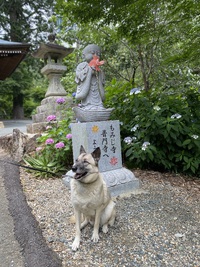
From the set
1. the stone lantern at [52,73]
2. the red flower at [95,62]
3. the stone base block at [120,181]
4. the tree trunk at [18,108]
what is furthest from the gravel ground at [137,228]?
the tree trunk at [18,108]

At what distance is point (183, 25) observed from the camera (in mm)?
5168

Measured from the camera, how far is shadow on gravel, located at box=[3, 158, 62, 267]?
5.73 feet

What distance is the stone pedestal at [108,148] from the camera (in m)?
3.06

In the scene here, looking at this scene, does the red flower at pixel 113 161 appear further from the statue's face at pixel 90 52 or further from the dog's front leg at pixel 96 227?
the statue's face at pixel 90 52

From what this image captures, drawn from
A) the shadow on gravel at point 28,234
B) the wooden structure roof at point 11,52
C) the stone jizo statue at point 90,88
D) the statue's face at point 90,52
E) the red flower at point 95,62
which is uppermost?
the wooden structure roof at point 11,52

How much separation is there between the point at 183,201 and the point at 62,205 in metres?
1.67

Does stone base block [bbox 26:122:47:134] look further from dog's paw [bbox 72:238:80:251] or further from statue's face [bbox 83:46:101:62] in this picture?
dog's paw [bbox 72:238:80:251]

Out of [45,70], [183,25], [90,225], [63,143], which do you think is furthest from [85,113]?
[45,70]

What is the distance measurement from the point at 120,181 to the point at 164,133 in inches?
43.8

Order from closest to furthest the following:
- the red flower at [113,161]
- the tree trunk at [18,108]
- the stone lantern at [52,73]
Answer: the red flower at [113,161] → the stone lantern at [52,73] → the tree trunk at [18,108]

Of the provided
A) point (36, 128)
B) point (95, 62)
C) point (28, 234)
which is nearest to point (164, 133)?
point (95, 62)

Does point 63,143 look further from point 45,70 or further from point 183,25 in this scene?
point 45,70

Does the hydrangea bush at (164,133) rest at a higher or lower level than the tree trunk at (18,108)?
lower

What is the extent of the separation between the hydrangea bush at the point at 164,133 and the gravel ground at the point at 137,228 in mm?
533
